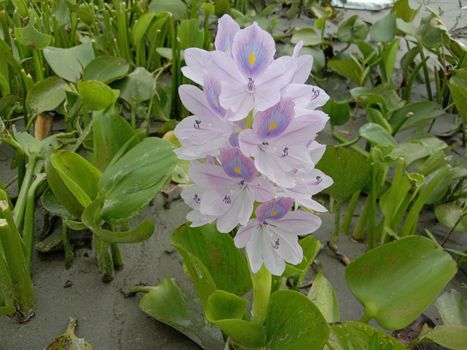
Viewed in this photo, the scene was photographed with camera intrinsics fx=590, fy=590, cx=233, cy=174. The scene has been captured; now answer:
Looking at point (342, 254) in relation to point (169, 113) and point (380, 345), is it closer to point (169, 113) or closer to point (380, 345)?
point (380, 345)

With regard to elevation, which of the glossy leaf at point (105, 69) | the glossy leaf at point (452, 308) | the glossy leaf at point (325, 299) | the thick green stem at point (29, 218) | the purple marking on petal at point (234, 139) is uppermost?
the purple marking on petal at point (234, 139)

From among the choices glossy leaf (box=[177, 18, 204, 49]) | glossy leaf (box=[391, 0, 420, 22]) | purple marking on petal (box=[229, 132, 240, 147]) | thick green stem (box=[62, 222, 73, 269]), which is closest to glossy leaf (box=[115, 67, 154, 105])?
glossy leaf (box=[177, 18, 204, 49])

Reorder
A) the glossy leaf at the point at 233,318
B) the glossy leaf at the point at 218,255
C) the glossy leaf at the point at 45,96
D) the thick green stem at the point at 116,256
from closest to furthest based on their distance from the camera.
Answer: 1. the glossy leaf at the point at 233,318
2. the glossy leaf at the point at 218,255
3. the thick green stem at the point at 116,256
4. the glossy leaf at the point at 45,96

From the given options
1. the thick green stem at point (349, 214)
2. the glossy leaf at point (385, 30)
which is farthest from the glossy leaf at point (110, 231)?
the glossy leaf at point (385, 30)

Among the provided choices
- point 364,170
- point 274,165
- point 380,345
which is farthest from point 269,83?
point 364,170

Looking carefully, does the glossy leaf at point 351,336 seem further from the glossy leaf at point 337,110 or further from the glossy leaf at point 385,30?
the glossy leaf at point 385,30

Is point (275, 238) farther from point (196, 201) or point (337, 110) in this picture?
point (337, 110)
